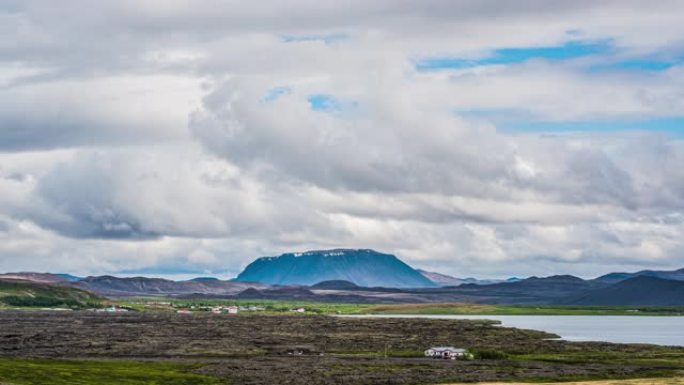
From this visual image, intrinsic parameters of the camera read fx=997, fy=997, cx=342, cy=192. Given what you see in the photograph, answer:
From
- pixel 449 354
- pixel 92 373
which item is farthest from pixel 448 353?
pixel 92 373

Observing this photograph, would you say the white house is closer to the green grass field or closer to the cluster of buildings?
the cluster of buildings

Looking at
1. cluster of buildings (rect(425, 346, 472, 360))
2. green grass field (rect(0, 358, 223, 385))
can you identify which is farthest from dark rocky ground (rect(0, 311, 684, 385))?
green grass field (rect(0, 358, 223, 385))

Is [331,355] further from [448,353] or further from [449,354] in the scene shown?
[449,354]

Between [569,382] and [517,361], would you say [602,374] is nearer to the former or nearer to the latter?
[569,382]

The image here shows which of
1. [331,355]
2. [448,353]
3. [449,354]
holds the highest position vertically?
[448,353]

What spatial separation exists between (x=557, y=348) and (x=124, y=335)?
275 feet

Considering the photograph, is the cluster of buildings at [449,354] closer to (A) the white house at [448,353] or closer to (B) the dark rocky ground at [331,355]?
(A) the white house at [448,353]

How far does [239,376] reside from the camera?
122m

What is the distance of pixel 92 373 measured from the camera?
120 meters

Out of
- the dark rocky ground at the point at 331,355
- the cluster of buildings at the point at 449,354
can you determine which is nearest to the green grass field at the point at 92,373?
the dark rocky ground at the point at 331,355

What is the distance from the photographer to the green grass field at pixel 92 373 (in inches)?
4377

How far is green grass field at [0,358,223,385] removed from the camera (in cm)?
11119

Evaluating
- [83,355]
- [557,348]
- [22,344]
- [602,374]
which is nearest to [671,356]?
[557,348]

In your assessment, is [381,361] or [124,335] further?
[124,335]
